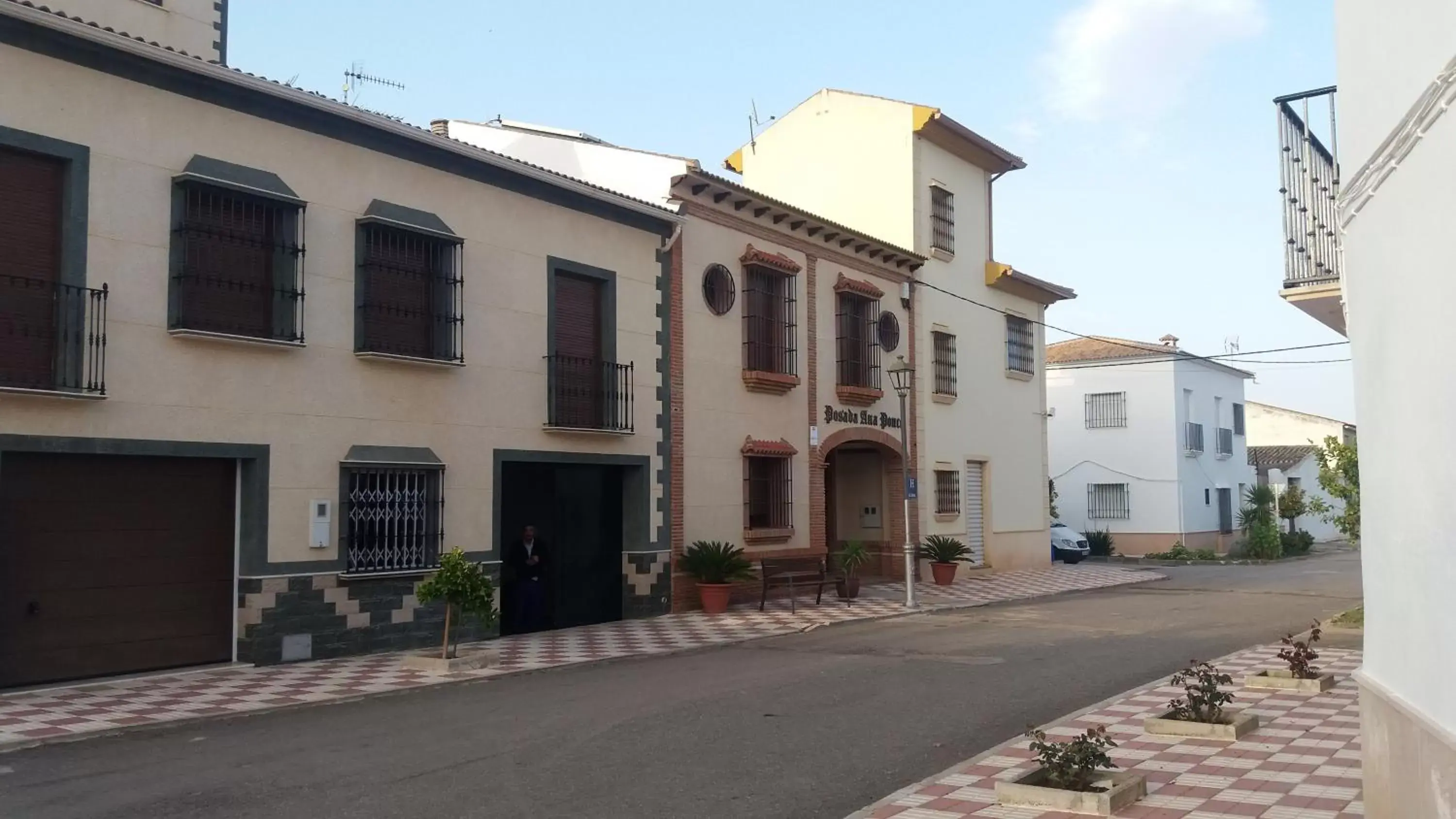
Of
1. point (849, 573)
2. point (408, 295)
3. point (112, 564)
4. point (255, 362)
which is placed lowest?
point (849, 573)

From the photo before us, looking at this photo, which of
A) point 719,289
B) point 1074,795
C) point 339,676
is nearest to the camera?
point 1074,795

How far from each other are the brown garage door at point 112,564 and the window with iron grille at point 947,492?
631 inches

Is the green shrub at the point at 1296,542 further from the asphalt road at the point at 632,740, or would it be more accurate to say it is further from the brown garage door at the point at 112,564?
the brown garage door at the point at 112,564

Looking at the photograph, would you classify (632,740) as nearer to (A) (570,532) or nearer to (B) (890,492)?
(A) (570,532)

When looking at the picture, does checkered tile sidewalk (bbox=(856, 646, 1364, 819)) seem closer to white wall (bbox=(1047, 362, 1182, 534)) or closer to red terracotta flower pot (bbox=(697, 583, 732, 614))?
red terracotta flower pot (bbox=(697, 583, 732, 614))

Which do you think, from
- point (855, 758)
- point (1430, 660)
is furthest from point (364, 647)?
point (1430, 660)

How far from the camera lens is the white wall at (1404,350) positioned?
4.45 metres

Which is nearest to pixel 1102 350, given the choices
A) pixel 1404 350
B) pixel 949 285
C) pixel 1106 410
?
pixel 1106 410

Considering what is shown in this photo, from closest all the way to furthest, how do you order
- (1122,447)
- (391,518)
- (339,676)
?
(339,676), (391,518), (1122,447)

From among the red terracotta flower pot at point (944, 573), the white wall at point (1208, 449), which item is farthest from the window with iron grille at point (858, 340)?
the white wall at point (1208, 449)

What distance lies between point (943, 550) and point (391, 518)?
500 inches

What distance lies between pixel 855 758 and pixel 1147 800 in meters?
2.02

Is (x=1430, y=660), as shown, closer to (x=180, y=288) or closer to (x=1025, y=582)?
(x=180, y=288)

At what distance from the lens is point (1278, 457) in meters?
51.4
